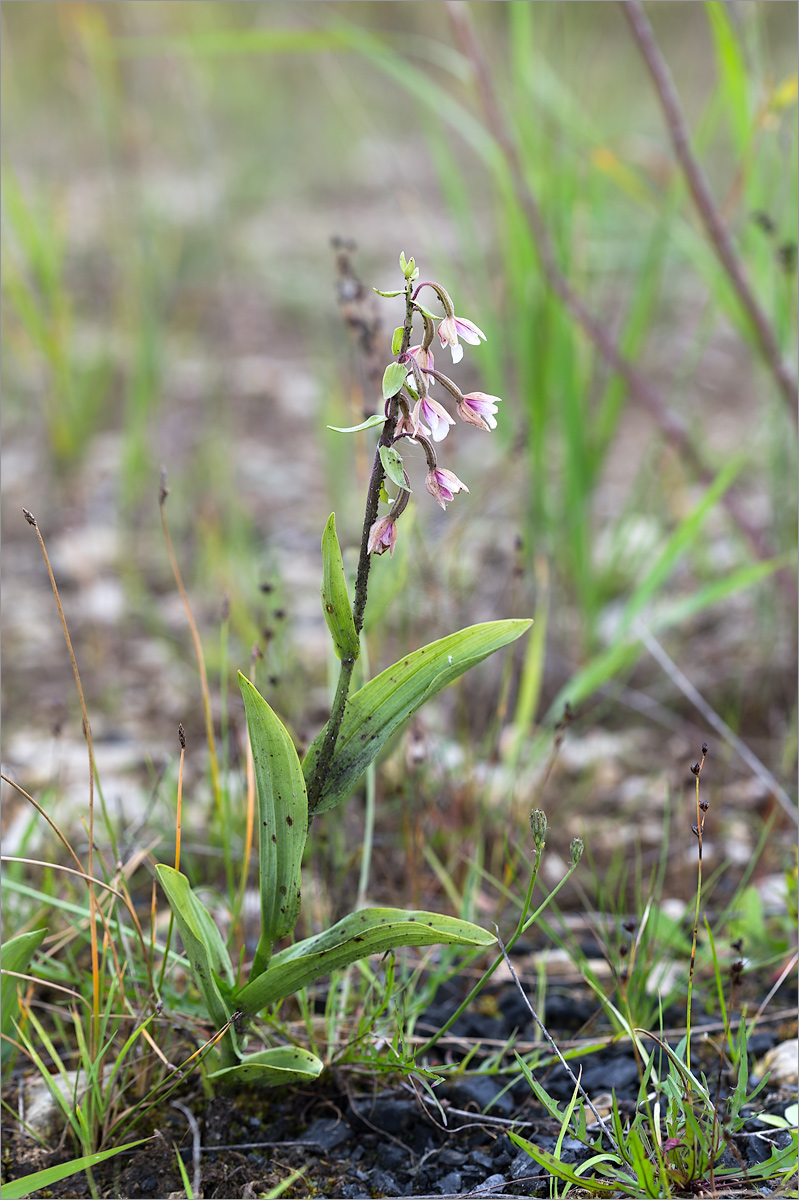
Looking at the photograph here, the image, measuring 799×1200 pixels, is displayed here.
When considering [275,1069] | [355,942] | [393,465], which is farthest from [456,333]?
[275,1069]

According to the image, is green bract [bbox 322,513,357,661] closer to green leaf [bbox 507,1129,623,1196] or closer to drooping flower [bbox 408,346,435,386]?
drooping flower [bbox 408,346,435,386]

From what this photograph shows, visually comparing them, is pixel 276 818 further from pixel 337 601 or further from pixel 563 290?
pixel 563 290

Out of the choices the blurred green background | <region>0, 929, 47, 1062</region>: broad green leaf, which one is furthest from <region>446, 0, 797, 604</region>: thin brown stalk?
<region>0, 929, 47, 1062</region>: broad green leaf

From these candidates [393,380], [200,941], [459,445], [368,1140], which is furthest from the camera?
[459,445]

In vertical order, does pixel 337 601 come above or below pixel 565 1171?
above

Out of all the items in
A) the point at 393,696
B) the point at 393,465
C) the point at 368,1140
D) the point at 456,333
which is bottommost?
the point at 368,1140

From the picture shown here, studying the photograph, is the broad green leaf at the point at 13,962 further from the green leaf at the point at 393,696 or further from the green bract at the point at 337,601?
the green bract at the point at 337,601
